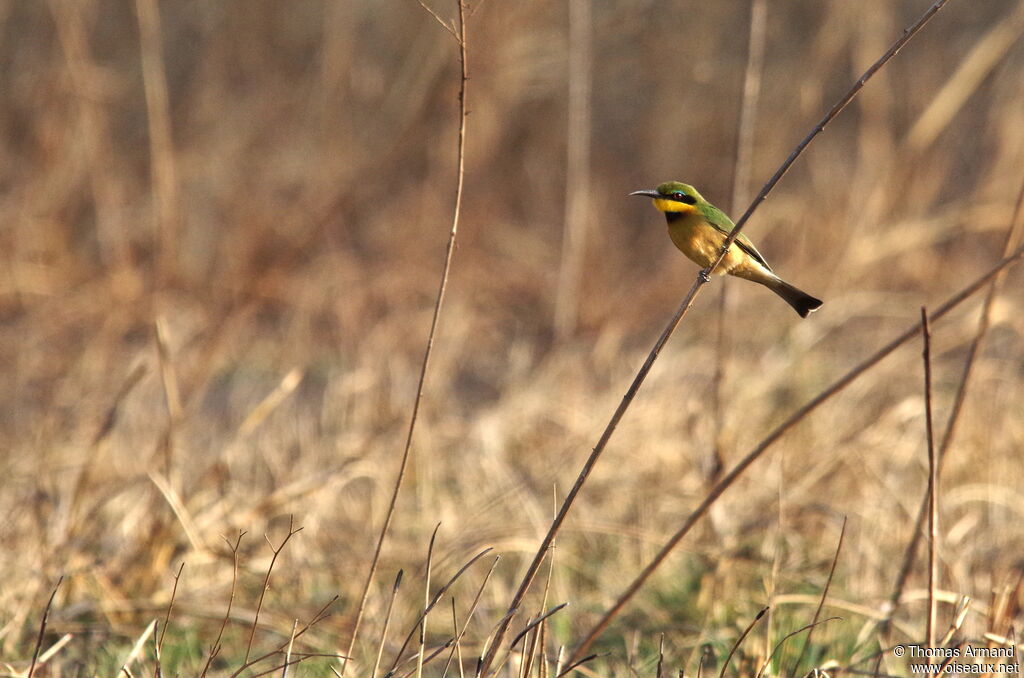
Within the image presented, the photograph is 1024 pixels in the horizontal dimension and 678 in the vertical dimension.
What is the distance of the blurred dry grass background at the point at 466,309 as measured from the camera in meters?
3.40

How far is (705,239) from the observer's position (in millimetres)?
1880

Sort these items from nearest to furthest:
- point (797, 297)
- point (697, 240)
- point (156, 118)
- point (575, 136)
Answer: point (797, 297) → point (697, 240) → point (575, 136) → point (156, 118)

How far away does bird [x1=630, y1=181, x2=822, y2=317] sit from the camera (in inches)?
69.9

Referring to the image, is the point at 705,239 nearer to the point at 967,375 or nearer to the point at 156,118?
the point at 967,375

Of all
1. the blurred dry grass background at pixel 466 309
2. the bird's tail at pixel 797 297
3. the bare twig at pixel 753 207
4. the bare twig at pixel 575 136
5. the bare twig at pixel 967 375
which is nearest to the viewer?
the bare twig at pixel 753 207

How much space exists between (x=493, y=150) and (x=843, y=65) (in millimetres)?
3280

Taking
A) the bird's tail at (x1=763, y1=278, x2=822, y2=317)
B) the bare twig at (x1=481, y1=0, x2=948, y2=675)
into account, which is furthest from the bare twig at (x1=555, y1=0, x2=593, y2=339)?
the bare twig at (x1=481, y1=0, x2=948, y2=675)

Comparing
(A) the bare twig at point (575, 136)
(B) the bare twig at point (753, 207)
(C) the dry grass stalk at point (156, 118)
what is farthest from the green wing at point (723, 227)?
(C) the dry grass stalk at point (156, 118)

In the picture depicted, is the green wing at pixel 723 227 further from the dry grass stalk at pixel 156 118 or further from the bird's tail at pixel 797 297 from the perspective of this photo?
the dry grass stalk at pixel 156 118

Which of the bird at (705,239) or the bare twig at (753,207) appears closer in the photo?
the bare twig at (753,207)

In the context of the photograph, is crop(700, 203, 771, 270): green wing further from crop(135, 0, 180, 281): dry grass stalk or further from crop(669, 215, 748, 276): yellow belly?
crop(135, 0, 180, 281): dry grass stalk

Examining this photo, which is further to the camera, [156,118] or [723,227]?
[156,118]

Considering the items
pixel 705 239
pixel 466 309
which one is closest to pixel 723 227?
pixel 705 239

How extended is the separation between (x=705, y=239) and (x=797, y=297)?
0.23 m
